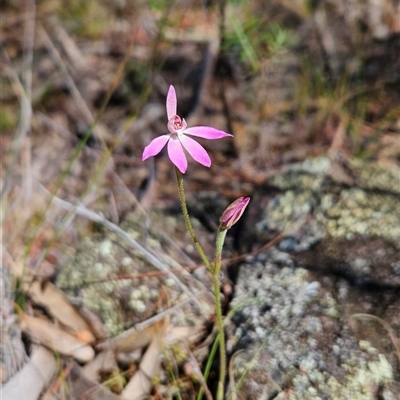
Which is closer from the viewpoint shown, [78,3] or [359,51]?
[359,51]

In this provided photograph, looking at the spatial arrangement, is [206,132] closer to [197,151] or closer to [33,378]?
[197,151]

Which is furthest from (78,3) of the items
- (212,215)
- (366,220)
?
(366,220)

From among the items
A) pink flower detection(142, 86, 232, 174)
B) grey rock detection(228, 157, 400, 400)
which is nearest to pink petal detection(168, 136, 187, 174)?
pink flower detection(142, 86, 232, 174)

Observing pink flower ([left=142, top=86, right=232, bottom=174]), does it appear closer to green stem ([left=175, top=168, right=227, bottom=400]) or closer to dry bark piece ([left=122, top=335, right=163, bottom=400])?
green stem ([left=175, top=168, right=227, bottom=400])

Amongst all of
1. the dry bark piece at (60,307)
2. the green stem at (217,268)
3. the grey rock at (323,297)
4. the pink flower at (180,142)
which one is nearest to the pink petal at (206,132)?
the pink flower at (180,142)

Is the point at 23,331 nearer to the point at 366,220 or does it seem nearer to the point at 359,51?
the point at 366,220

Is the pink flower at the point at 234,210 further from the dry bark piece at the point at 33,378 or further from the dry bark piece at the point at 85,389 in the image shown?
the dry bark piece at the point at 33,378
